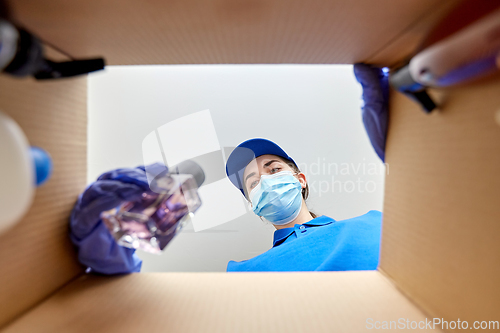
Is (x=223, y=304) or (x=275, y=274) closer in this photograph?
(x=223, y=304)

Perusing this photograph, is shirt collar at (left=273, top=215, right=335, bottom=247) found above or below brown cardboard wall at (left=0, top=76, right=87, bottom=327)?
below

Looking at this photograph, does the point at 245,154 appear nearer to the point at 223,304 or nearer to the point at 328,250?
the point at 328,250

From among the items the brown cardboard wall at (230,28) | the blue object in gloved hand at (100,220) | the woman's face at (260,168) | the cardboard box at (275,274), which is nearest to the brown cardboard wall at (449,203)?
the cardboard box at (275,274)

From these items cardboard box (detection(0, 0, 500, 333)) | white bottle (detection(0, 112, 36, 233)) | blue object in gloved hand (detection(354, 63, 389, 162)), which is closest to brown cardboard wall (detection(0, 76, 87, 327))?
cardboard box (detection(0, 0, 500, 333))

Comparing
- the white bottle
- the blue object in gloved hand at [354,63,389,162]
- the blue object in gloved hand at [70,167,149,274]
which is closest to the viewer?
the white bottle

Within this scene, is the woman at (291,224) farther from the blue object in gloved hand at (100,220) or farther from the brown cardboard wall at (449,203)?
the blue object in gloved hand at (100,220)

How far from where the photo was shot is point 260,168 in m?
1.19

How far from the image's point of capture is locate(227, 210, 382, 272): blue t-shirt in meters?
0.93

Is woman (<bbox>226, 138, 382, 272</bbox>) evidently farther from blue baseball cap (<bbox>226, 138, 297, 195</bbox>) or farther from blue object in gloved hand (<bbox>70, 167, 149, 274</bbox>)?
blue object in gloved hand (<bbox>70, 167, 149, 274</bbox>)

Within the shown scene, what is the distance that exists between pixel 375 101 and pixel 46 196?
655 millimetres

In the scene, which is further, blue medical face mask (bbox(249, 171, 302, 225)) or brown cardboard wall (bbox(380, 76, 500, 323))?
blue medical face mask (bbox(249, 171, 302, 225))

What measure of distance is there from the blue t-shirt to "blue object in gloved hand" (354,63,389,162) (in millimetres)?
419

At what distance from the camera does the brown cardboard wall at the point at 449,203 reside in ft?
1.20

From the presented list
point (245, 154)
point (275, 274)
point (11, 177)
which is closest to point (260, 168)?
point (245, 154)
